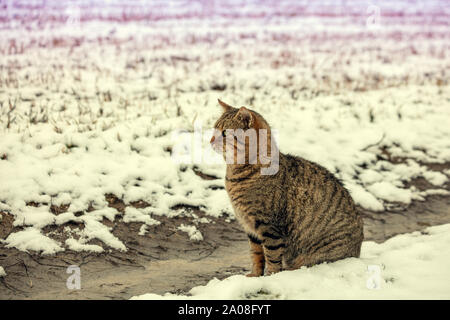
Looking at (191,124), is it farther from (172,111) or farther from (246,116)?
(246,116)

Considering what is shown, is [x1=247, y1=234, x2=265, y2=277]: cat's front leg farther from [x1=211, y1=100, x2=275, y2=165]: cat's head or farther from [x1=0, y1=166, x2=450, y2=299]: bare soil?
[x1=211, y1=100, x2=275, y2=165]: cat's head

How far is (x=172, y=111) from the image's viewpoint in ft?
30.5

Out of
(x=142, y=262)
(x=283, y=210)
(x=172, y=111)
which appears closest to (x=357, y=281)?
(x=283, y=210)

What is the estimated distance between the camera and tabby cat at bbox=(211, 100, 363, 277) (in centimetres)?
457

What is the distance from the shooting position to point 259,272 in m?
4.86

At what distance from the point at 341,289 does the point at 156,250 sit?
2.51 metres

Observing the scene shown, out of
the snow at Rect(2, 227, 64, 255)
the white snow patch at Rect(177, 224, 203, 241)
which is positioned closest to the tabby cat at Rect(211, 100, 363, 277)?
the white snow patch at Rect(177, 224, 203, 241)

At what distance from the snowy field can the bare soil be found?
0.14m

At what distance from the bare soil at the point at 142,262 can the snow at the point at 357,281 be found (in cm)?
68

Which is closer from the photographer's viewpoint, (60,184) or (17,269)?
(17,269)

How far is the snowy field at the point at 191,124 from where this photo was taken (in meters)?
5.56

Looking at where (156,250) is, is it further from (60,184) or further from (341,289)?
(341,289)

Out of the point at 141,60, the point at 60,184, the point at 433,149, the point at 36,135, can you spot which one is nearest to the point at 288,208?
the point at 60,184
